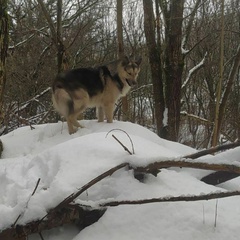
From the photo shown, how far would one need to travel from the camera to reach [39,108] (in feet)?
42.7

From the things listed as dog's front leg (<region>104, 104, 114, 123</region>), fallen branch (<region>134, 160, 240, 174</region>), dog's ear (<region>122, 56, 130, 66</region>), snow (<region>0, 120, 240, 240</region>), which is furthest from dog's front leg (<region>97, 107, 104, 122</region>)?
fallen branch (<region>134, 160, 240, 174</region>)

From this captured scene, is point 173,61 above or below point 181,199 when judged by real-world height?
above

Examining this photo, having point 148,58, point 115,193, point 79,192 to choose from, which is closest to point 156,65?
point 148,58

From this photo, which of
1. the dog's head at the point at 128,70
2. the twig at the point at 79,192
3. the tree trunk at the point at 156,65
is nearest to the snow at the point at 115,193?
the twig at the point at 79,192

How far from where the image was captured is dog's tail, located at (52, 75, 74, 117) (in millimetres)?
5934

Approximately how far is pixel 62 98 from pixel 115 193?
3740 mm

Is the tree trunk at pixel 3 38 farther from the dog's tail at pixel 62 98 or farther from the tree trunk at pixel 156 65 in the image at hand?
the tree trunk at pixel 156 65

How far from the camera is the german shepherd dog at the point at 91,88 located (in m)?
5.95

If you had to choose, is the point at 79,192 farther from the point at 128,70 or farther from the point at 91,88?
the point at 128,70

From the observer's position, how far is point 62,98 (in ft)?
19.6

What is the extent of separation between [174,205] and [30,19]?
512 inches

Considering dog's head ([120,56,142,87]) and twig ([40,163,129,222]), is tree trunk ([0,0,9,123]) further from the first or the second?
twig ([40,163,129,222])

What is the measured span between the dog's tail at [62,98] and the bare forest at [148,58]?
5.83 ft

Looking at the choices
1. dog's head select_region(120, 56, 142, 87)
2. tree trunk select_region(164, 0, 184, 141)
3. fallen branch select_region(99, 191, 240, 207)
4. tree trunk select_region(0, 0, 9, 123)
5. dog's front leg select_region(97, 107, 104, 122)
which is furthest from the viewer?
tree trunk select_region(164, 0, 184, 141)
